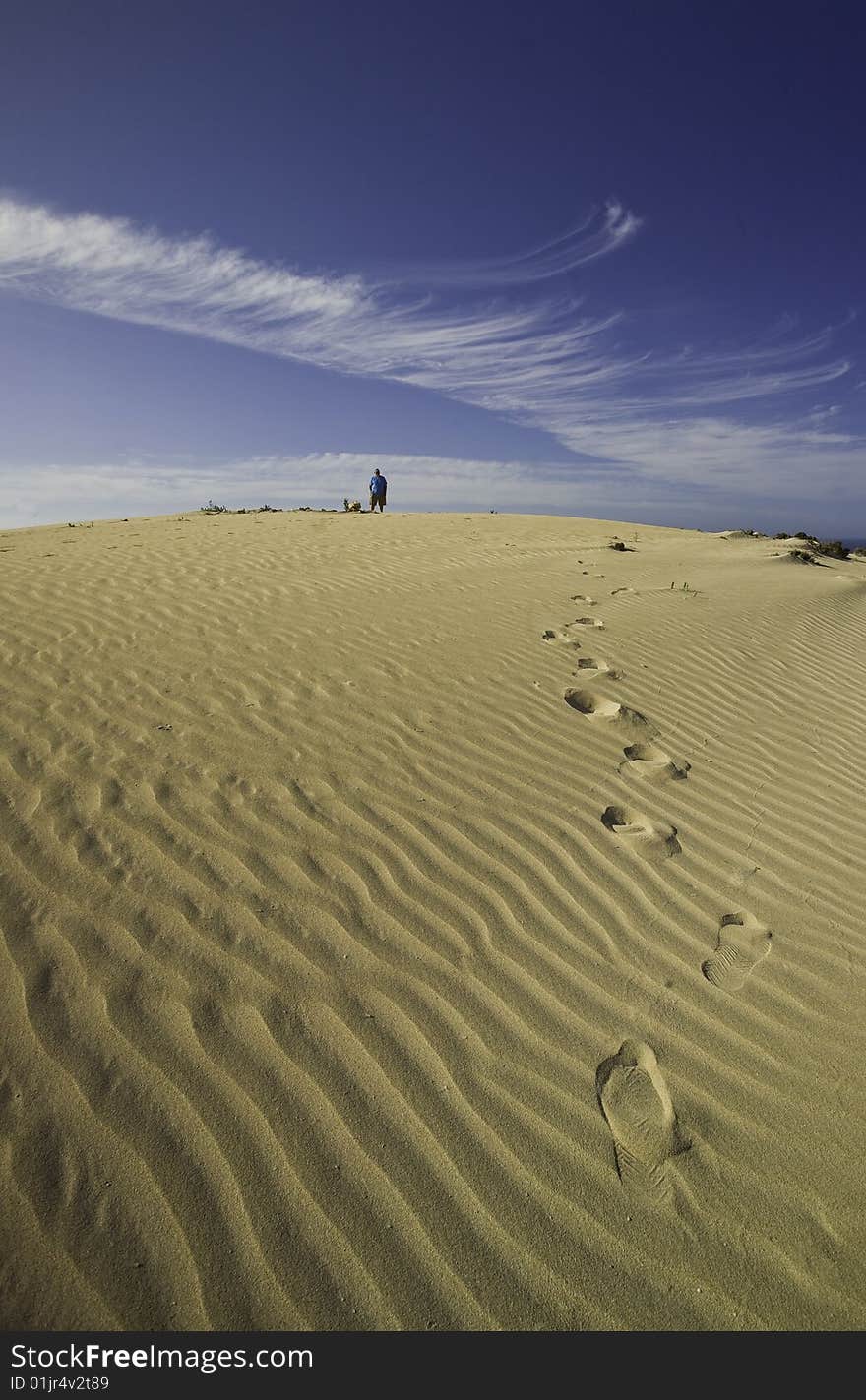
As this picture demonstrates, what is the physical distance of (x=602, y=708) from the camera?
5109 millimetres

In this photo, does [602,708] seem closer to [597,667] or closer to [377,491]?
[597,667]

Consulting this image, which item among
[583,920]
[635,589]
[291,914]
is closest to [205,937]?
[291,914]

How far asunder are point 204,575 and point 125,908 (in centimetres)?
601

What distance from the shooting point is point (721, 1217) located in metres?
2.02

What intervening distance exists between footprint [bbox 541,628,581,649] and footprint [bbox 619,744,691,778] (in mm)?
1808

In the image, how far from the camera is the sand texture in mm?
1858

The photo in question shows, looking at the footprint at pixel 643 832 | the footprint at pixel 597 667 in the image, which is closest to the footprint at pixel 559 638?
the footprint at pixel 597 667

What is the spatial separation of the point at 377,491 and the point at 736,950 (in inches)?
757

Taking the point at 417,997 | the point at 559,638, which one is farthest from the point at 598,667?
the point at 417,997

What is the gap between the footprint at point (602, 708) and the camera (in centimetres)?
496

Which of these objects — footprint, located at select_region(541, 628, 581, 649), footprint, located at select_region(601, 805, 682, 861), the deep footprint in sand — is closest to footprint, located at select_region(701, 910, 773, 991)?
footprint, located at select_region(601, 805, 682, 861)

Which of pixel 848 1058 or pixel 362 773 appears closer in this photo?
pixel 848 1058

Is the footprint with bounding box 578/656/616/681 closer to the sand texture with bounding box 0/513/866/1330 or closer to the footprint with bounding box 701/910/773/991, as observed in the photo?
the sand texture with bounding box 0/513/866/1330

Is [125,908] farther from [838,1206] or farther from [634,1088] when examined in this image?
[838,1206]
